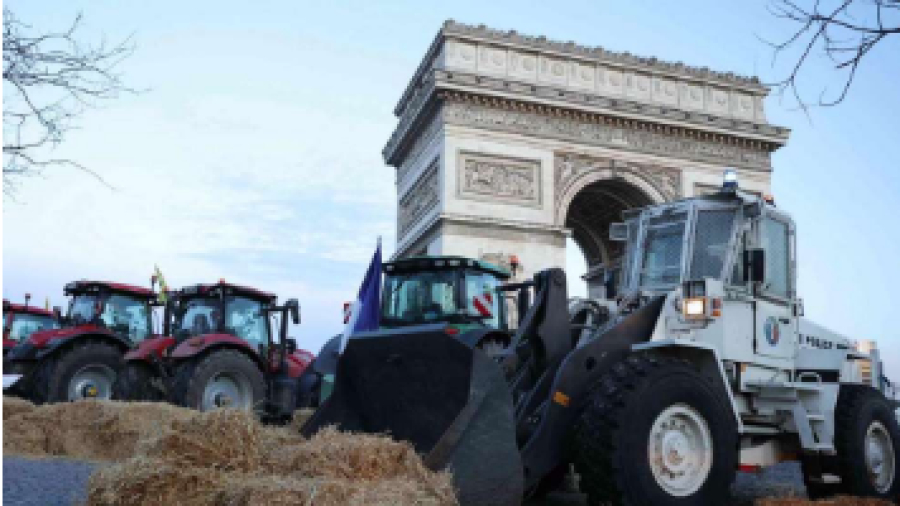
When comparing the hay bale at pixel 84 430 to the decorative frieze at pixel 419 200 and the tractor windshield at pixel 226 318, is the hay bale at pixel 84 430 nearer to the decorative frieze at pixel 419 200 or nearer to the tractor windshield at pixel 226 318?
the tractor windshield at pixel 226 318

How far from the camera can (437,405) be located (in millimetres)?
4402

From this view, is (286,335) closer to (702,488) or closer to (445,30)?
(702,488)

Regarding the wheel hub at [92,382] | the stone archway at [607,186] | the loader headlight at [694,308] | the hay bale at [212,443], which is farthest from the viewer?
the stone archway at [607,186]

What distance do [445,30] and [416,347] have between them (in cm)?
2029

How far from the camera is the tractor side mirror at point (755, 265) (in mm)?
5312

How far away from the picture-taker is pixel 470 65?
23891 millimetres

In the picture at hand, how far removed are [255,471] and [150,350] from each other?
283 inches

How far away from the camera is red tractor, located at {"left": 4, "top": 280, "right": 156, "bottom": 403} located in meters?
10.6

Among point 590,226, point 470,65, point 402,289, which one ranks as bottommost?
point 402,289

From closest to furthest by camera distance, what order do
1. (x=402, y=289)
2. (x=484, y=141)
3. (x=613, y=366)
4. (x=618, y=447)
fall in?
(x=618, y=447) → (x=613, y=366) → (x=402, y=289) → (x=484, y=141)

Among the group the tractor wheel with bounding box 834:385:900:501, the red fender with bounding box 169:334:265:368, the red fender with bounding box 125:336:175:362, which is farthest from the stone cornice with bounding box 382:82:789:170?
the tractor wheel with bounding box 834:385:900:501

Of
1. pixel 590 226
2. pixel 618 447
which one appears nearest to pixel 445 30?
pixel 590 226

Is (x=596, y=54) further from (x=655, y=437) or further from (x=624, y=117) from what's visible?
(x=655, y=437)

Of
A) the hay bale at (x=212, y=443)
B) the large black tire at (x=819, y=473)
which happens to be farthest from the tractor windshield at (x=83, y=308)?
the large black tire at (x=819, y=473)
